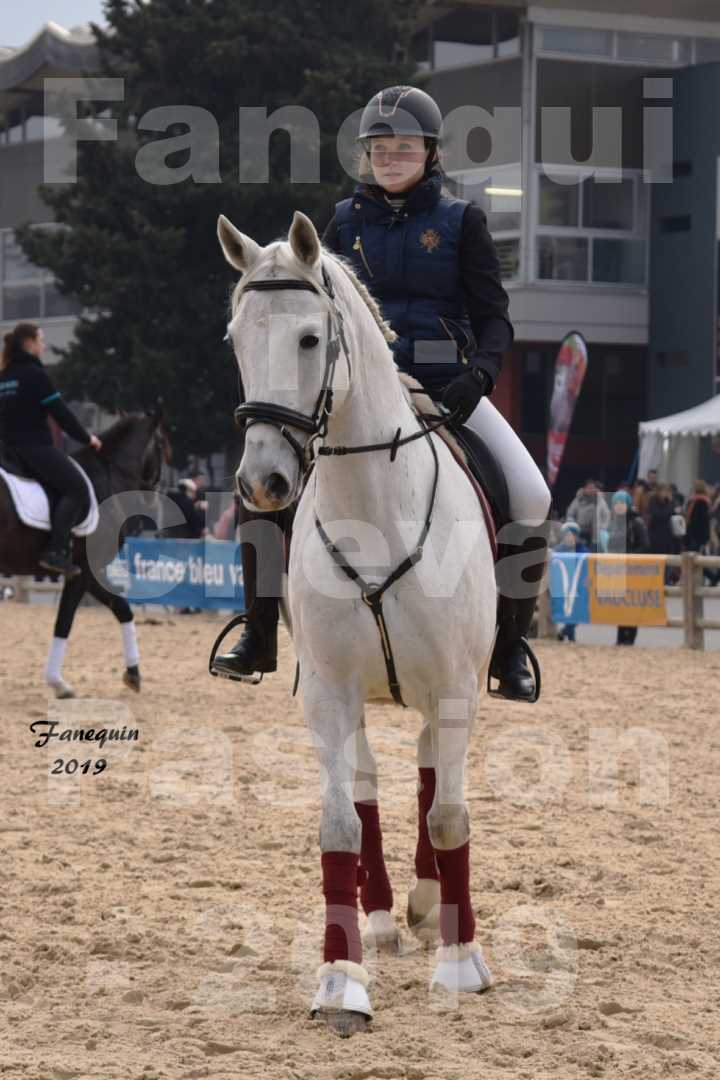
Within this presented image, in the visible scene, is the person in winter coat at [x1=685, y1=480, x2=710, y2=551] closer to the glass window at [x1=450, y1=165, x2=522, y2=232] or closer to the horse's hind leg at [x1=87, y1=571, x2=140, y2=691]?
the glass window at [x1=450, y1=165, x2=522, y2=232]

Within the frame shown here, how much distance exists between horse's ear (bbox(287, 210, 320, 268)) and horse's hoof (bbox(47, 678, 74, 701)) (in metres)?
8.86

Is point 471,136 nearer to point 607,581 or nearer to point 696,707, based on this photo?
point 607,581

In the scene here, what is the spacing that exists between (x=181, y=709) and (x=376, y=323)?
26.0 feet

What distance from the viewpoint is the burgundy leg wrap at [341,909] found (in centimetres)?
504

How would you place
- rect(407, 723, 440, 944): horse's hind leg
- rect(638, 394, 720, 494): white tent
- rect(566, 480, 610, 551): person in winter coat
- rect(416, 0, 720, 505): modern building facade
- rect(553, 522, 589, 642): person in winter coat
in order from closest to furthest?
rect(407, 723, 440, 944): horse's hind leg → rect(553, 522, 589, 642): person in winter coat → rect(566, 480, 610, 551): person in winter coat → rect(638, 394, 720, 494): white tent → rect(416, 0, 720, 505): modern building facade

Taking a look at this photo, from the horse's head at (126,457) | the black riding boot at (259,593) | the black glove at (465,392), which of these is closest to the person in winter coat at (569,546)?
the horse's head at (126,457)

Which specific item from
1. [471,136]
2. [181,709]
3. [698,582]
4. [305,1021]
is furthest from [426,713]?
[471,136]

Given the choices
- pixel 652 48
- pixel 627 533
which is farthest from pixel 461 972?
pixel 652 48

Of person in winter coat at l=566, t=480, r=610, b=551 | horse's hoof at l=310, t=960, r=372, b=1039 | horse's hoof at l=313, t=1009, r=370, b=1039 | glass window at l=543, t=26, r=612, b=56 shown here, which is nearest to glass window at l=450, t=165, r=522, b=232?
glass window at l=543, t=26, r=612, b=56

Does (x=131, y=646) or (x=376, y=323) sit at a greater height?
(x=376, y=323)

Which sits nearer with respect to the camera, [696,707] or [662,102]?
[696,707]

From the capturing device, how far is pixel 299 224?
4.46 meters

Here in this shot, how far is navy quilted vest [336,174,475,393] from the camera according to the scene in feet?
18.2

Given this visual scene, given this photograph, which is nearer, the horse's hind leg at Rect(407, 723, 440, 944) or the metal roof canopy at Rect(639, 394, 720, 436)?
the horse's hind leg at Rect(407, 723, 440, 944)
